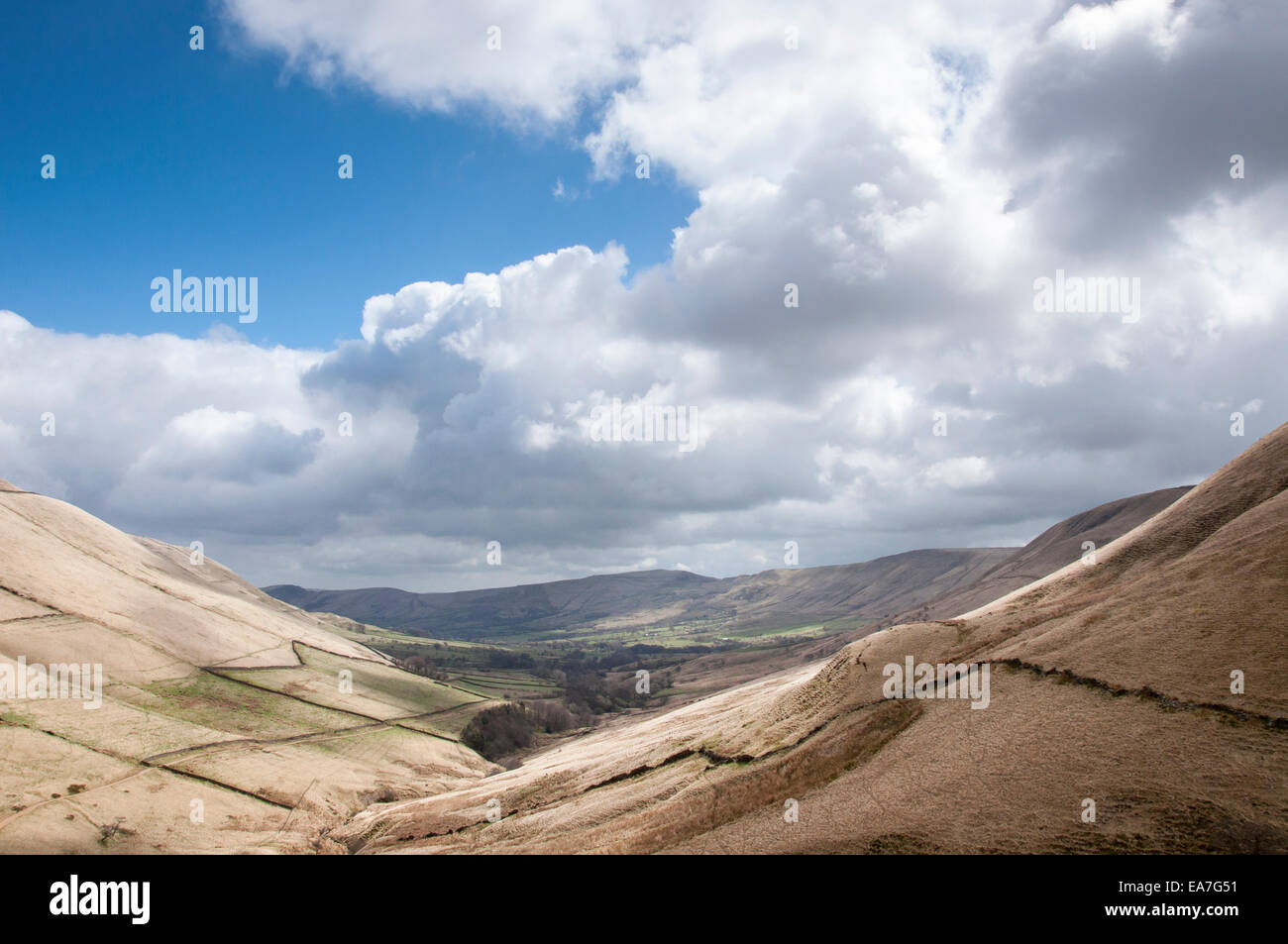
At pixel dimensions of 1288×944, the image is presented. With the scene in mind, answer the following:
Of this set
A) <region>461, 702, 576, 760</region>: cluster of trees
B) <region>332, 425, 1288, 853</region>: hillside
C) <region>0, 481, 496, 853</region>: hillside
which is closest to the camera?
<region>332, 425, 1288, 853</region>: hillside

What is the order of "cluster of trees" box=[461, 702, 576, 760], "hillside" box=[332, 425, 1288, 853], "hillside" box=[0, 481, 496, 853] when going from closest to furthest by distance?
"hillside" box=[332, 425, 1288, 853] < "hillside" box=[0, 481, 496, 853] < "cluster of trees" box=[461, 702, 576, 760]

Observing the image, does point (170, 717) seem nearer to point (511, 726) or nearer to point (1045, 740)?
point (511, 726)

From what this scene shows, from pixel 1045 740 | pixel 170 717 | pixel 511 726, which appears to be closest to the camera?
pixel 1045 740

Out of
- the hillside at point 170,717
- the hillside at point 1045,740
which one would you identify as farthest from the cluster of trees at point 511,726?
the hillside at point 1045,740

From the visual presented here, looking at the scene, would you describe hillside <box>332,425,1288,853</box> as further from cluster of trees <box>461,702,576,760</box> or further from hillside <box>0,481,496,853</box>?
A: cluster of trees <box>461,702,576,760</box>

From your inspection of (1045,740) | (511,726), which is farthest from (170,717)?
(1045,740)

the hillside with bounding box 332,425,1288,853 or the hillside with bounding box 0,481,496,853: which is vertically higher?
the hillside with bounding box 332,425,1288,853

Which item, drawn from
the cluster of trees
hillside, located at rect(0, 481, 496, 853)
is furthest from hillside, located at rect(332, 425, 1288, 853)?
the cluster of trees
